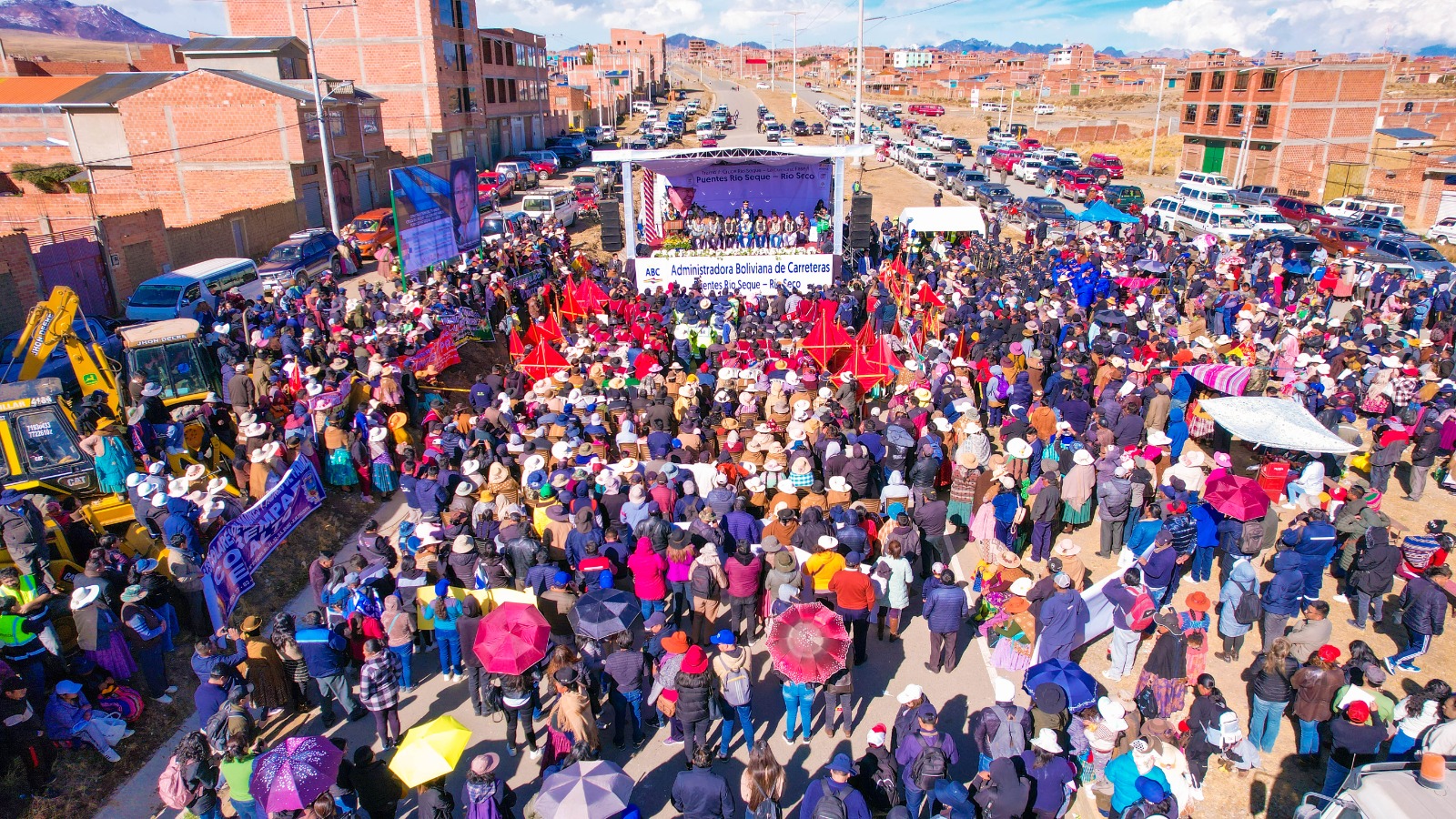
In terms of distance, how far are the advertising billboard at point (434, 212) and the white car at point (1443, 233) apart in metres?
32.0

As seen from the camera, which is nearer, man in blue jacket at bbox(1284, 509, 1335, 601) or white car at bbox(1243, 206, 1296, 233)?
man in blue jacket at bbox(1284, 509, 1335, 601)

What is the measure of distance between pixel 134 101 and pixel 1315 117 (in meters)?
55.5

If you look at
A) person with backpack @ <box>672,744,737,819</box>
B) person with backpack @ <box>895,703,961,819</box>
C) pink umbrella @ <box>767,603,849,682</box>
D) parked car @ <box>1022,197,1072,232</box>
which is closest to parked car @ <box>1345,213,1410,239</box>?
parked car @ <box>1022,197,1072,232</box>

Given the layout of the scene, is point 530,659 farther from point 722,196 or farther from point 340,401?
point 722,196

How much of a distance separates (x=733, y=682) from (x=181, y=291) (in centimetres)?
1841

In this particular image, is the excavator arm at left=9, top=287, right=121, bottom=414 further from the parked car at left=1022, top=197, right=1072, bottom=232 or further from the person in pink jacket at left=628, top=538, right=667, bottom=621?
the parked car at left=1022, top=197, right=1072, bottom=232

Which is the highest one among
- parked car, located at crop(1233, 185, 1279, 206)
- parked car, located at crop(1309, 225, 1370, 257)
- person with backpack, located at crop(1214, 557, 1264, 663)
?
parked car, located at crop(1233, 185, 1279, 206)

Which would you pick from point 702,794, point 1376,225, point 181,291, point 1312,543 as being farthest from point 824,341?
point 1376,225

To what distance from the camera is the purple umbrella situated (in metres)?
5.75

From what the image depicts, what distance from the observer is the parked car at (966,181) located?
40.1 meters

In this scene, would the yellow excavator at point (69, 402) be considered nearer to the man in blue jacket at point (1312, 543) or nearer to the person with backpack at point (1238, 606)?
the person with backpack at point (1238, 606)

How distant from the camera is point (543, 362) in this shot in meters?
14.3

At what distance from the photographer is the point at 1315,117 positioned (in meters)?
46.2

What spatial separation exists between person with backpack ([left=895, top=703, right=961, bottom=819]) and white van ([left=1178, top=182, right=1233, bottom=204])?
103 feet
